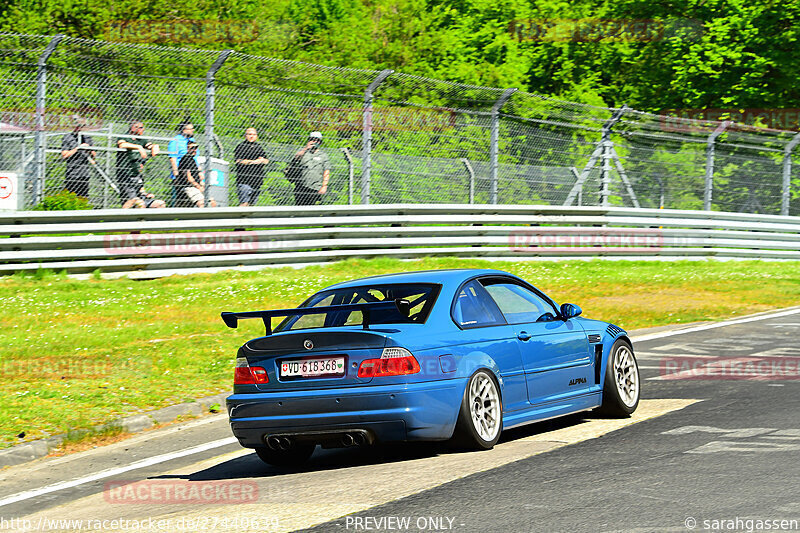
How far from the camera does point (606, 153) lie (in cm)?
2159

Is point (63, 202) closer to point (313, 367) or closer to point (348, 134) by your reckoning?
point (348, 134)

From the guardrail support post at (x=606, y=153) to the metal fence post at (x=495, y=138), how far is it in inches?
105

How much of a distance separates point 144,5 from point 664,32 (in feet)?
71.2

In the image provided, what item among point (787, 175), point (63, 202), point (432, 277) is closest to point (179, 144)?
point (63, 202)

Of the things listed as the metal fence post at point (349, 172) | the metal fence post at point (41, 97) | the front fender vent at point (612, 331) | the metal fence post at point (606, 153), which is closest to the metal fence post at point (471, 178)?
the metal fence post at point (349, 172)

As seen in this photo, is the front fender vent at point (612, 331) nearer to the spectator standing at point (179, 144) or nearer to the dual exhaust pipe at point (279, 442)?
the dual exhaust pipe at point (279, 442)

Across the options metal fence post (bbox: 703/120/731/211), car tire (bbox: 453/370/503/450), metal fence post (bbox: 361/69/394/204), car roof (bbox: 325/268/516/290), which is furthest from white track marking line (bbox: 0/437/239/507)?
metal fence post (bbox: 703/120/731/211)

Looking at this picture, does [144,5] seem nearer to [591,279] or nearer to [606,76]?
[606,76]

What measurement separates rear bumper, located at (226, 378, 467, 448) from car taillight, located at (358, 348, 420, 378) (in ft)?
0.28

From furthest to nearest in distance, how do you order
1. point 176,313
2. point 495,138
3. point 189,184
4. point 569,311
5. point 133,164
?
point 495,138, point 189,184, point 133,164, point 176,313, point 569,311

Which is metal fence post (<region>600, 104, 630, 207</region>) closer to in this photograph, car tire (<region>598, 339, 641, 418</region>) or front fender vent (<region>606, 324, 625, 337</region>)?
front fender vent (<region>606, 324, 625, 337</region>)

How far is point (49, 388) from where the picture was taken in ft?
31.9

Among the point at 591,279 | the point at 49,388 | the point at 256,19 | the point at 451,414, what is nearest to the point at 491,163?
the point at 591,279

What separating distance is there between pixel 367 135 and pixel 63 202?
5074mm
